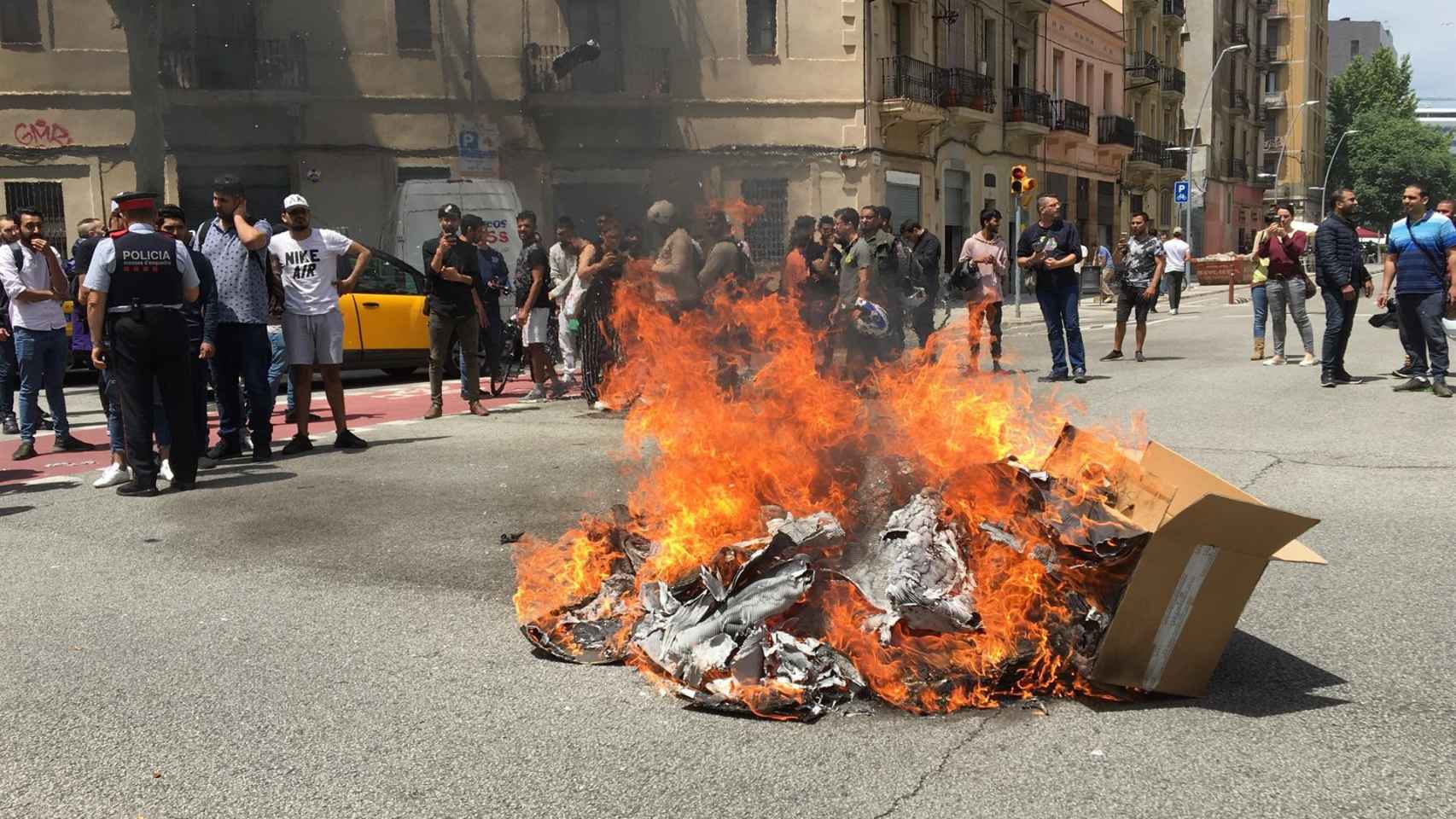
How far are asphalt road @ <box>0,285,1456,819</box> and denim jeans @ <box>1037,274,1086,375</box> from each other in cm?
510

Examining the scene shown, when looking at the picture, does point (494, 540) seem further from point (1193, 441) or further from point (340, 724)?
point (1193, 441)

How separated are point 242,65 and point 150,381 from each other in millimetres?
1975

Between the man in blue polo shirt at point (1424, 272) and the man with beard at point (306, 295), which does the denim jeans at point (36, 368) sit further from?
the man in blue polo shirt at point (1424, 272)

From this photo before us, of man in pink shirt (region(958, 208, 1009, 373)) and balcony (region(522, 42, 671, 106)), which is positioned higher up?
balcony (region(522, 42, 671, 106))

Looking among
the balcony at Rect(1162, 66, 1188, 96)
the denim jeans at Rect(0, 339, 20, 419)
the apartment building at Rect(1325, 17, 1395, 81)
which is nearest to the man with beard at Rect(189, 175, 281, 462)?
the denim jeans at Rect(0, 339, 20, 419)

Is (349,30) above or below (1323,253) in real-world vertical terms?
above

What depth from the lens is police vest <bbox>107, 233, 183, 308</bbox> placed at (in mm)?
6891

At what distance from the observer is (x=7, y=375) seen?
32.2ft

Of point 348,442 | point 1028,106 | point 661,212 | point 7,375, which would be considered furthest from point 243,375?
point 1028,106

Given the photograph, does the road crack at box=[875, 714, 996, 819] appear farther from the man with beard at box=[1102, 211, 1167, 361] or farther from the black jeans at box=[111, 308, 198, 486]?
the man with beard at box=[1102, 211, 1167, 361]

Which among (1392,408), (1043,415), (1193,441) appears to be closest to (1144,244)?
(1392,408)

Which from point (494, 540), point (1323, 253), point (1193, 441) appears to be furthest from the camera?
point (1323, 253)

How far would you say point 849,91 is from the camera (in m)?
9.93

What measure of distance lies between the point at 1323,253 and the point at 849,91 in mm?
4496
